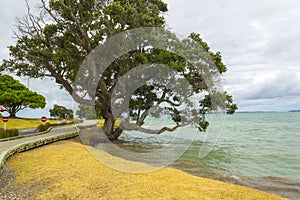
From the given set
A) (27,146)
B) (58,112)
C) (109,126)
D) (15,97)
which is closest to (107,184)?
(27,146)

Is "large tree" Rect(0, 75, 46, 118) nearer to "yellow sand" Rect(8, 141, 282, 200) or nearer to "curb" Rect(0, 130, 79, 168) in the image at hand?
"curb" Rect(0, 130, 79, 168)

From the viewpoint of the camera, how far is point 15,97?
34719 mm

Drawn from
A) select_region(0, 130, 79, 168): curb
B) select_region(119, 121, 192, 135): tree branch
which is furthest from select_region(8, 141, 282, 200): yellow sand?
select_region(119, 121, 192, 135): tree branch

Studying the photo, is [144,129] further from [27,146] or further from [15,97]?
[15,97]

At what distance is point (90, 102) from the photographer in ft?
59.6

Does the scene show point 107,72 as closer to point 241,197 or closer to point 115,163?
point 115,163

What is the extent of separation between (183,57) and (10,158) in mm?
11067

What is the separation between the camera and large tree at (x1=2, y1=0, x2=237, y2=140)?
624 inches

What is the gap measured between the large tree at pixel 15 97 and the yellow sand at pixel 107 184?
29.5 metres

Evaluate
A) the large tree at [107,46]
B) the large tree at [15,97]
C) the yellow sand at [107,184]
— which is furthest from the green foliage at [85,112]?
the large tree at [15,97]

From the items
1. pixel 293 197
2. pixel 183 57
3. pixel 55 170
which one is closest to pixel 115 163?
pixel 55 170

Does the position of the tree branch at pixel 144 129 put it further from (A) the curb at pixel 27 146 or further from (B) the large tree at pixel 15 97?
(B) the large tree at pixel 15 97

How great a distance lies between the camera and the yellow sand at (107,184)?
19.5ft

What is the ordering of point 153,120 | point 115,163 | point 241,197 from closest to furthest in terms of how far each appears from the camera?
point 241,197 < point 115,163 < point 153,120
